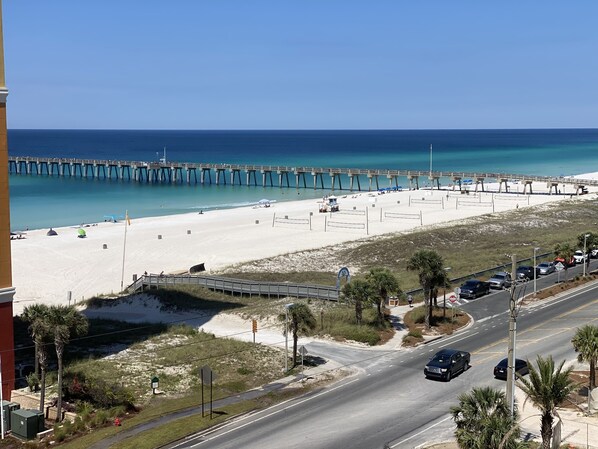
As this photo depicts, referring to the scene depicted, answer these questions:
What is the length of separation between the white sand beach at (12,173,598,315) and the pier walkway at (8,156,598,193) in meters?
19.2

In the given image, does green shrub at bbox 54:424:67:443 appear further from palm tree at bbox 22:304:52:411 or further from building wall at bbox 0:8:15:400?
building wall at bbox 0:8:15:400

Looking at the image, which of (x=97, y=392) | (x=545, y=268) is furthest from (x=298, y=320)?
(x=545, y=268)

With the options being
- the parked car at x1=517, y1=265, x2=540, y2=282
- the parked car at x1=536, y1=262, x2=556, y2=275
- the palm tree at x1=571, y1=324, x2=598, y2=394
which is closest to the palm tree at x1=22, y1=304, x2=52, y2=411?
the palm tree at x1=571, y1=324, x2=598, y2=394

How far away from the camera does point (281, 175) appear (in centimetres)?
A: 15775

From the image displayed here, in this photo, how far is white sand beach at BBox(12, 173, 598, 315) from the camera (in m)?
61.3

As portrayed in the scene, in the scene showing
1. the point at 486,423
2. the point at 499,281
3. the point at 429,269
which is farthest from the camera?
the point at 499,281

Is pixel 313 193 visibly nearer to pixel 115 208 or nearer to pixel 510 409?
pixel 115 208

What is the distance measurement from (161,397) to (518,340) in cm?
1732

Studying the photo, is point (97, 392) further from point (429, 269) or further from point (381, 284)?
point (429, 269)

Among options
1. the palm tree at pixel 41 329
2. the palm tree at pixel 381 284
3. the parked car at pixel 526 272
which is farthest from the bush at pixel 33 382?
the parked car at pixel 526 272

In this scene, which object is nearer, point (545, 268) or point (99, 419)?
point (99, 419)

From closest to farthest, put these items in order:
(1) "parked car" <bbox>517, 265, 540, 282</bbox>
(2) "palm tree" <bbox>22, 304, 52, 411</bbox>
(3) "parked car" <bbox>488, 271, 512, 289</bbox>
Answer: (2) "palm tree" <bbox>22, 304, 52, 411</bbox> → (3) "parked car" <bbox>488, 271, 512, 289</bbox> → (1) "parked car" <bbox>517, 265, 540, 282</bbox>

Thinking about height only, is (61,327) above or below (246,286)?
above

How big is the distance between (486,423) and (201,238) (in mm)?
61322
